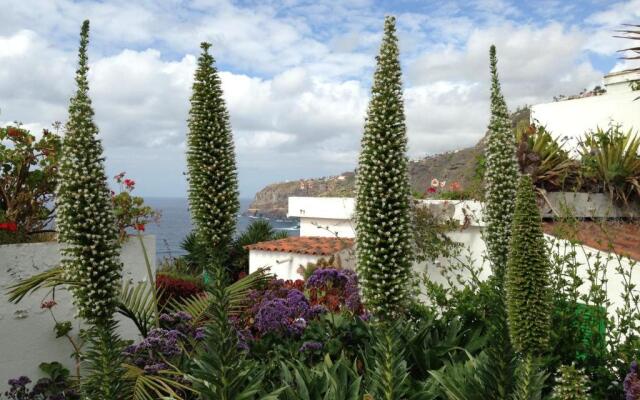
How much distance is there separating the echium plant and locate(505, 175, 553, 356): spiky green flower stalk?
818 mm

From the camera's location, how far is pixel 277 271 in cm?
1551

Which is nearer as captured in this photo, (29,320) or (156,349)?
(156,349)

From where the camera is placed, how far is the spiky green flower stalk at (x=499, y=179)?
374 cm

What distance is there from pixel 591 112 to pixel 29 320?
13.5 m

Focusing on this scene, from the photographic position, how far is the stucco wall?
23.0 ft

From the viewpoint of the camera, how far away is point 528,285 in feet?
10.3

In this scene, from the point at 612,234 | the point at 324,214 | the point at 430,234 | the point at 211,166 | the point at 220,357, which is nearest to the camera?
the point at 220,357

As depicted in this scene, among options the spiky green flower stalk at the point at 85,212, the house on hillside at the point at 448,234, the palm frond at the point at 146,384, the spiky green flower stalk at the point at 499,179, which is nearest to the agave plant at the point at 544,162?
the house on hillside at the point at 448,234

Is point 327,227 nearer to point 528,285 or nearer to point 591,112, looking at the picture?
point 591,112

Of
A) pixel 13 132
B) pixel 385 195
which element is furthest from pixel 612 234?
pixel 13 132

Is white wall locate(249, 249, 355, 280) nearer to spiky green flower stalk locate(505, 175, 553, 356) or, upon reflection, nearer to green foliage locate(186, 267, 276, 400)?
green foliage locate(186, 267, 276, 400)

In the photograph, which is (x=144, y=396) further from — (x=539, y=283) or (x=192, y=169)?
(x=539, y=283)

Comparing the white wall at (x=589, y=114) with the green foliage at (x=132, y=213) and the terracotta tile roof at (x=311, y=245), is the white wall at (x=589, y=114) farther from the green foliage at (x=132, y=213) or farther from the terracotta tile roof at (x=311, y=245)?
the green foliage at (x=132, y=213)

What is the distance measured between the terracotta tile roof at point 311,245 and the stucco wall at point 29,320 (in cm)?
790
